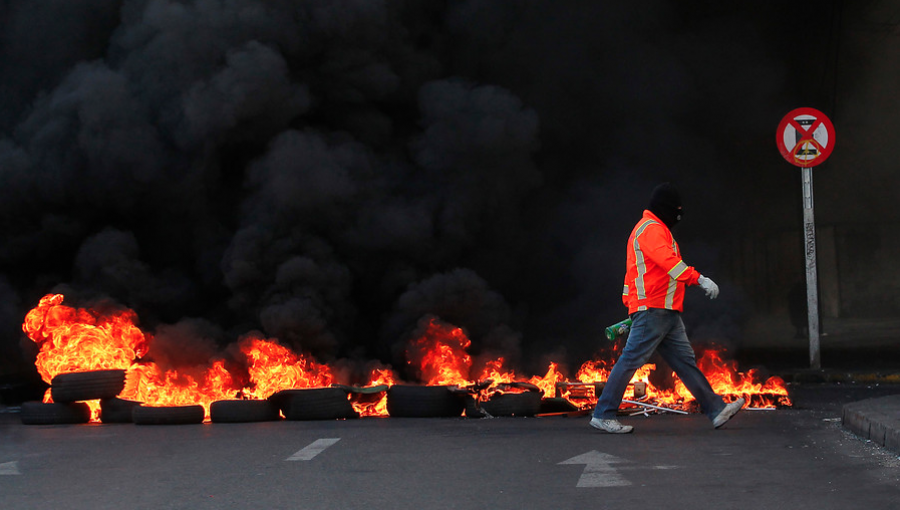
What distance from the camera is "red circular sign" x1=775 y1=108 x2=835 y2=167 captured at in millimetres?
12102

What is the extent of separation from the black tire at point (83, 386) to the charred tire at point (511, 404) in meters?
3.16

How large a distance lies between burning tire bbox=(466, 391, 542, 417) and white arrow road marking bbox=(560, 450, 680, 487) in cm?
229

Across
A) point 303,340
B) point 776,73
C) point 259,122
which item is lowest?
point 303,340

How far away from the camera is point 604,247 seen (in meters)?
12.3

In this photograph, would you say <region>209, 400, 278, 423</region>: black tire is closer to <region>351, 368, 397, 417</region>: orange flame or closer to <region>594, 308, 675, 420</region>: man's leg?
<region>351, 368, 397, 417</region>: orange flame

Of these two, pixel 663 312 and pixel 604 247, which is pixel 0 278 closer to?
pixel 604 247

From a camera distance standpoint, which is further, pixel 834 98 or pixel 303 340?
pixel 834 98

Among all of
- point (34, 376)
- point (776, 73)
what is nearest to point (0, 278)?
point (34, 376)

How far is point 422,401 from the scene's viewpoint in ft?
30.6

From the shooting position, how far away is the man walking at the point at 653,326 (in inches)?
310

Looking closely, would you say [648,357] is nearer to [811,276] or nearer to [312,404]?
[312,404]

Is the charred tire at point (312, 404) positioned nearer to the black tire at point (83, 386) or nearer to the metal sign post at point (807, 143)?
the black tire at point (83, 386)

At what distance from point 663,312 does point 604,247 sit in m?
4.40

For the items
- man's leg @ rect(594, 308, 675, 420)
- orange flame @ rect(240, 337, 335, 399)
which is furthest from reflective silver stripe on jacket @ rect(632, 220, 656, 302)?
orange flame @ rect(240, 337, 335, 399)
